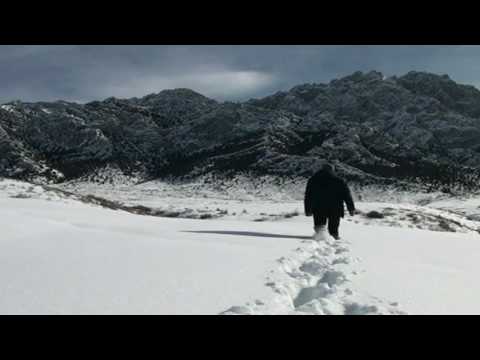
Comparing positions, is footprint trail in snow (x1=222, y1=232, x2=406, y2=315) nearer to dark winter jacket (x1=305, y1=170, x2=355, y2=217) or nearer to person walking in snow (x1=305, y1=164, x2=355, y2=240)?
person walking in snow (x1=305, y1=164, x2=355, y2=240)

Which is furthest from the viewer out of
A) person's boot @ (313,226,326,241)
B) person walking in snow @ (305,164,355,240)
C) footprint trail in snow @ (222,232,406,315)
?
person walking in snow @ (305,164,355,240)

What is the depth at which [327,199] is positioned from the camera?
11.5 meters

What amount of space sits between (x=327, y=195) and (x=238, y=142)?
125 m

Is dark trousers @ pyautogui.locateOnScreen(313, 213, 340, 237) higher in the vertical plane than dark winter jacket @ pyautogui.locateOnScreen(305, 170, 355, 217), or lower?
lower

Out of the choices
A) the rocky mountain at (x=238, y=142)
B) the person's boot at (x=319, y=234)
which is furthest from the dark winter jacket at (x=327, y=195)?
the rocky mountain at (x=238, y=142)

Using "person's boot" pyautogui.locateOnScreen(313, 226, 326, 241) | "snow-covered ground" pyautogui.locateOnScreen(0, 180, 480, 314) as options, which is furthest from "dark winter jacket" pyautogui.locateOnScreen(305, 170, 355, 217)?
"snow-covered ground" pyautogui.locateOnScreen(0, 180, 480, 314)

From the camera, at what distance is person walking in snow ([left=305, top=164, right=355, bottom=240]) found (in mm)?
11305

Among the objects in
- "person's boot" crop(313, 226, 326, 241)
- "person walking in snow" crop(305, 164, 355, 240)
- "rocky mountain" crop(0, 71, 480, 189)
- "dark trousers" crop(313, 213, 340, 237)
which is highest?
"rocky mountain" crop(0, 71, 480, 189)

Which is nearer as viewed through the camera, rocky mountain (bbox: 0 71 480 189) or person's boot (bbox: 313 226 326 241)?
person's boot (bbox: 313 226 326 241)

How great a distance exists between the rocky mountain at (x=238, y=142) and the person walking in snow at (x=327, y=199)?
→ 7546cm

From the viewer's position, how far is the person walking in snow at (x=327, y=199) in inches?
445

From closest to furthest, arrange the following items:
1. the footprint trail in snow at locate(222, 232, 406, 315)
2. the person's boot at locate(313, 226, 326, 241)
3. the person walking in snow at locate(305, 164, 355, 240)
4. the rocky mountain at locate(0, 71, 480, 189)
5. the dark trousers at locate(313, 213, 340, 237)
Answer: the footprint trail in snow at locate(222, 232, 406, 315) < the person's boot at locate(313, 226, 326, 241) < the dark trousers at locate(313, 213, 340, 237) < the person walking in snow at locate(305, 164, 355, 240) < the rocky mountain at locate(0, 71, 480, 189)

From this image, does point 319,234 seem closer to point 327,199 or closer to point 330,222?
point 330,222
